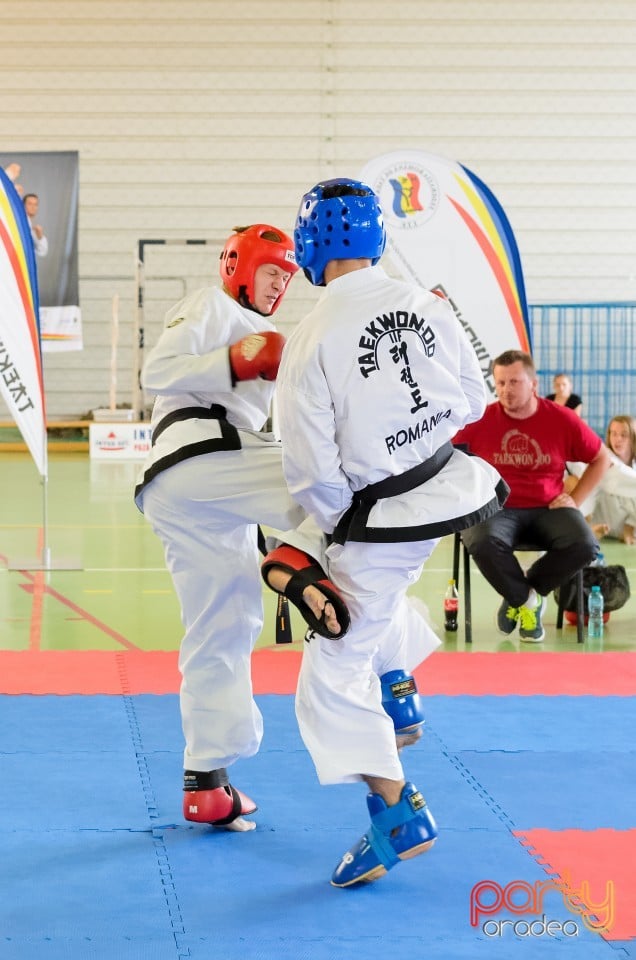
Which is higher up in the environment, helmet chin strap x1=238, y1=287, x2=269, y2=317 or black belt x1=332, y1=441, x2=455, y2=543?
helmet chin strap x1=238, y1=287, x2=269, y2=317

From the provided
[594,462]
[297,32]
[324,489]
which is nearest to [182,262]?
[297,32]

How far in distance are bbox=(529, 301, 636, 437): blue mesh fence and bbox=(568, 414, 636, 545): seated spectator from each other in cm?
760

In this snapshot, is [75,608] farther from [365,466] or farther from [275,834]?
[365,466]

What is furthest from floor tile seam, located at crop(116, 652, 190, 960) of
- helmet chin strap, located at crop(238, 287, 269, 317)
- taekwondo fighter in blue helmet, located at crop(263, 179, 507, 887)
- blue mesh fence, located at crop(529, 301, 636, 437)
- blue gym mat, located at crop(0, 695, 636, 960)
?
blue mesh fence, located at crop(529, 301, 636, 437)

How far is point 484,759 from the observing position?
4062mm

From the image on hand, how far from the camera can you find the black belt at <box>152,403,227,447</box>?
3.41 m

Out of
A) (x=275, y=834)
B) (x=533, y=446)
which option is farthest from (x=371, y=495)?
(x=533, y=446)

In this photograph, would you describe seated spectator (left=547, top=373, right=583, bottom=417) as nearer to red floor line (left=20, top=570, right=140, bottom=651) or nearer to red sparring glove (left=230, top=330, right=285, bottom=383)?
red floor line (left=20, top=570, right=140, bottom=651)

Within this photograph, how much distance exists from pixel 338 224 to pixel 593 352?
45.2 ft

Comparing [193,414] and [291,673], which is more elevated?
[193,414]

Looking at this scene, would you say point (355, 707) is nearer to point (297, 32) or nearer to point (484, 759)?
point (484, 759)

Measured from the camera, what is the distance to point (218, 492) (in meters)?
3.32

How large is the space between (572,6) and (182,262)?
654 cm

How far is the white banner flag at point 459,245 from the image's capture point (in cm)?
702
